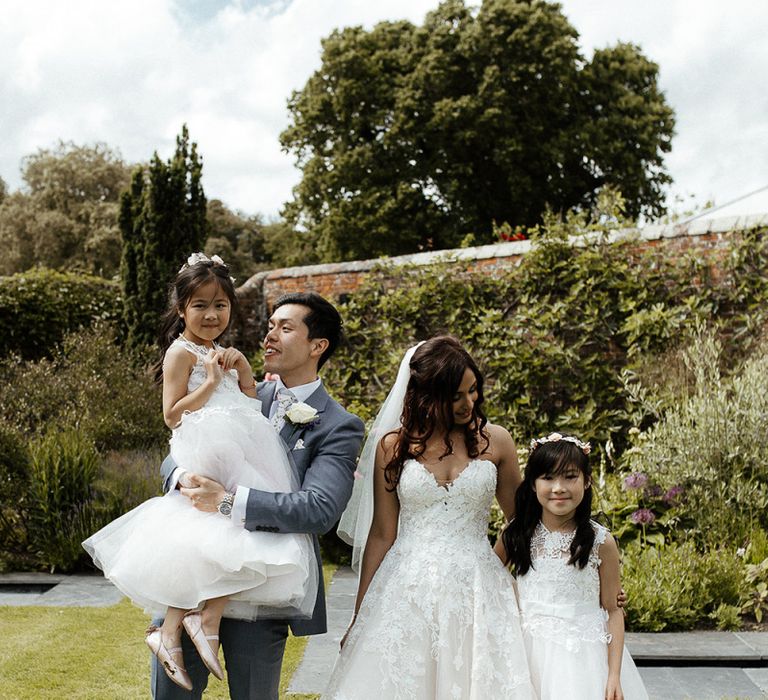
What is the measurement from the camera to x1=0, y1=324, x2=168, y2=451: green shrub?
797cm

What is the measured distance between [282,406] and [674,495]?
14.1 feet

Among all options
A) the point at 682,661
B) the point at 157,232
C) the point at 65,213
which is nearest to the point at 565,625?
the point at 682,661

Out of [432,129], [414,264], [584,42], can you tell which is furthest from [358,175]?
[414,264]

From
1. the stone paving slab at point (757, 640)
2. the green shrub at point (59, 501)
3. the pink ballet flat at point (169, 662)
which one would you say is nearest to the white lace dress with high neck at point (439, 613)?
the pink ballet flat at point (169, 662)

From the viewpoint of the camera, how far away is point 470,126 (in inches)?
740

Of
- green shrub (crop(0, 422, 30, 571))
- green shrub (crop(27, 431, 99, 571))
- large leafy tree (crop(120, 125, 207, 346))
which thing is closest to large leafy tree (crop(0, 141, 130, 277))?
large leafy tree (crop(120, 125, 207, 346))

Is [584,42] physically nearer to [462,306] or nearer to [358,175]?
[358,175]

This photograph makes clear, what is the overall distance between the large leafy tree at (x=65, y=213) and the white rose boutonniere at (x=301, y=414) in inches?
899

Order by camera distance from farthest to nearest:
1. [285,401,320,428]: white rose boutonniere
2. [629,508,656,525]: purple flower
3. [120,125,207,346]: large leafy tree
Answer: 1. [120,125,207,346]: large leafy tree
2. [629,508,656,525]: purple flower
3. [285,401,320,428]: white rose boutonniere

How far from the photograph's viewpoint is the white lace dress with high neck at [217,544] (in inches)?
88.9

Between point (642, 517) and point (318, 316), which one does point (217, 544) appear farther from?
point (642, 517)

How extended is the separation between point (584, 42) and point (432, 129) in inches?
173

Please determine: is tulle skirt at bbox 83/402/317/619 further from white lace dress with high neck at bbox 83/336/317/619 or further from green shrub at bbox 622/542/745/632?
green shrub at bbox 622/542/745/632

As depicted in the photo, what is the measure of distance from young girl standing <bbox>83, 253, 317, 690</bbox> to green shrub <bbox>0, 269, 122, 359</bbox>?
29.9 ft
